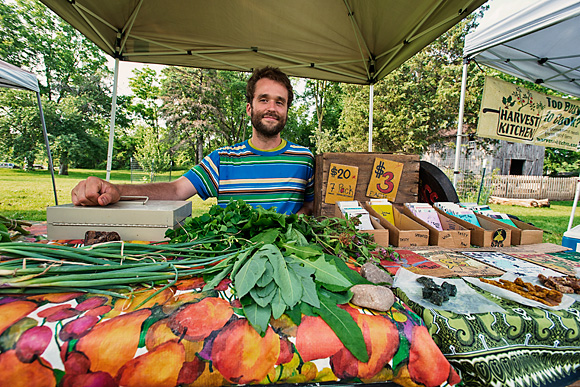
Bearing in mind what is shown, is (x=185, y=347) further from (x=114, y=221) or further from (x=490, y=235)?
(x=490, y=235)

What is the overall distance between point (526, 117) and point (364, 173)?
466 centimetres

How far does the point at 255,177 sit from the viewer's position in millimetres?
2119

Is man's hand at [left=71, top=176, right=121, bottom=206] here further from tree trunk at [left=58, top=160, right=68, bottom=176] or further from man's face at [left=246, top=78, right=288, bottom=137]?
tree trunk at [left=58, top=160, right=68, bottom=176]

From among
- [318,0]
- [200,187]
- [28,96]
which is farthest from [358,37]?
[28,96]

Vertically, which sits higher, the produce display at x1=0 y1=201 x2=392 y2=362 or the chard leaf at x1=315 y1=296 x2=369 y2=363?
the produce display at x1=0 y1=201 x2=392 y2=362

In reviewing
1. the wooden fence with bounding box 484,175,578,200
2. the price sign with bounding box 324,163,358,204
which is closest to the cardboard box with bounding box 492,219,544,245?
the price sign with bounding box 324,163,358,204

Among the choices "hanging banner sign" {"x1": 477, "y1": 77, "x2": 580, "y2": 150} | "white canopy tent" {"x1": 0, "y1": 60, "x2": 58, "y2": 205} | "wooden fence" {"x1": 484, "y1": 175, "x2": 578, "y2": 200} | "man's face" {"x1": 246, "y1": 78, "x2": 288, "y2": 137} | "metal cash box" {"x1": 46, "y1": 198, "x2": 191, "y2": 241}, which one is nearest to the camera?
"metal cash box" {"x1": 46, "y1": 198, "x2": 191, "y2": 241}

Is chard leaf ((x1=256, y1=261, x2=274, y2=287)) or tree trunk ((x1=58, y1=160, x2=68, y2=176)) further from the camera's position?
tree trunk ((x1=58, y1=160, x2=68, y2=176))

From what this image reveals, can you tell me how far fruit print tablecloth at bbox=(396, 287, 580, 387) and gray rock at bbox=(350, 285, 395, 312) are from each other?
4.8 inches

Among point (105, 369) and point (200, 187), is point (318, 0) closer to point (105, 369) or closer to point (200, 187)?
point (200, 187)

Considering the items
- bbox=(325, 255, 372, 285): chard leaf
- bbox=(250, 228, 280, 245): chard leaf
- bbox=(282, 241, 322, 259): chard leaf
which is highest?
bbox=(250, 228, 280, 245): chard leaf

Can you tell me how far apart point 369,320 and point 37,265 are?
2.88 ft

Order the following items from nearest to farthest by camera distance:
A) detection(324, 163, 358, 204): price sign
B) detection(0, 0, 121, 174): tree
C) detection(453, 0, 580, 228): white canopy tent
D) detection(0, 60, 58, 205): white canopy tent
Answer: detection(324, 163, 358, 204): price sign < detection(453, 0, 580, 228): white canopy tent < detection(0, 60, 58, 205): white canopy tent < detection(0, 0, 121, 174): tree

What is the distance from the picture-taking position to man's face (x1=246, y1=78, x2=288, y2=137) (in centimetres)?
200
